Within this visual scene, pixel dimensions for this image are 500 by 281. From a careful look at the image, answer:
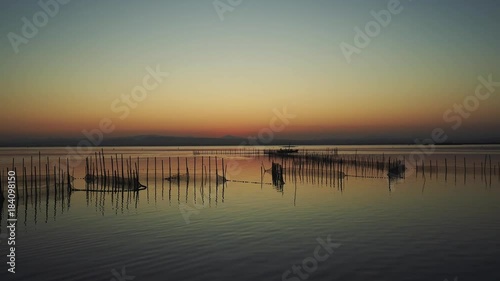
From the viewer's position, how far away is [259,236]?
1471 cm

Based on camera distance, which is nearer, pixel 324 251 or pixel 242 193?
pixel 324 251

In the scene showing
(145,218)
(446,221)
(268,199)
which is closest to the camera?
(446,221)

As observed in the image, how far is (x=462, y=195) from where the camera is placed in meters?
25.6

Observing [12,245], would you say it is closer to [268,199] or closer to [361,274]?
[361,274]

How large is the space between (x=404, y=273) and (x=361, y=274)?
3.64ft

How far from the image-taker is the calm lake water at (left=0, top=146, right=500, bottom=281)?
1077 centimetres

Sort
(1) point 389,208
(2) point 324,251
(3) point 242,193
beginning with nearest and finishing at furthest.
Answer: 1. (2) point 324,251
2. (1) point 389,208
3. (3) point 242,193

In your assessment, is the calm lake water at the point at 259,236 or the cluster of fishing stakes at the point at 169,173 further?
the cluster of fishing stakes at the point at 169,173

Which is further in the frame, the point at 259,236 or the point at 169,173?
the point at 169,173

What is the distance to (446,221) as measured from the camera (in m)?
17.3

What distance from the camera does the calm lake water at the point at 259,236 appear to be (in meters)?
10.8

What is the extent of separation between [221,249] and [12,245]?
23.0 feet

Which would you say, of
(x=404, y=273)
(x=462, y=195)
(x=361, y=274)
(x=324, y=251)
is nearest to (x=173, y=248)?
(x=324, y=251)

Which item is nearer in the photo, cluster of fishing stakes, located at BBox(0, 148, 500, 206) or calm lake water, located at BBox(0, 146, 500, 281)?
calm lake water, located at BBox(0, 146, 500, 281)
